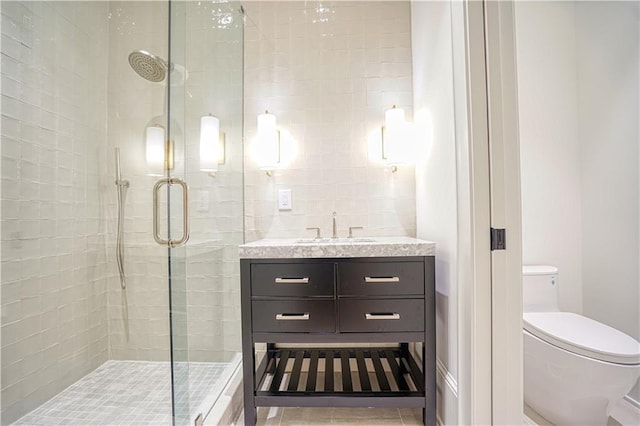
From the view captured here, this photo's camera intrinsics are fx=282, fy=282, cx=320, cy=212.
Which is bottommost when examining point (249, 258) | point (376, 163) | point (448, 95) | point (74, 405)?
point (74, 405)

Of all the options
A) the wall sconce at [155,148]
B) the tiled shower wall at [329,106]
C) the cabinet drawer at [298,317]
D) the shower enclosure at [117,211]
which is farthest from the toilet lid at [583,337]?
the wall sconce at [155,148]

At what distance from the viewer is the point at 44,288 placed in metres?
1.43

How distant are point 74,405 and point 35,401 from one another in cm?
16

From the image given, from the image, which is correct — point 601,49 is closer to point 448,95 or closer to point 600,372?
point 448,95

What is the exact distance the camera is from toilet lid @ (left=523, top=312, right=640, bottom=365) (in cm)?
111

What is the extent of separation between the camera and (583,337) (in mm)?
1261

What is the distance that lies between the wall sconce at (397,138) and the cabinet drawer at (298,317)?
938 mm

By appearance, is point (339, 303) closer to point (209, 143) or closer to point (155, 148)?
point (209, 143)

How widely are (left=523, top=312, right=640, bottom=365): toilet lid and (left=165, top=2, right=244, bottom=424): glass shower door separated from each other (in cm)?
151

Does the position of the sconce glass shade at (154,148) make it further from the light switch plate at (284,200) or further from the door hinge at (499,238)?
the door hinge at (499,238)

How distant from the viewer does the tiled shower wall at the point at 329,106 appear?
1.80 metres

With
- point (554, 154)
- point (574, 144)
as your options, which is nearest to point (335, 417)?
point (554, 154)

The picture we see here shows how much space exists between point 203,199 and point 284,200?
1.79 feet

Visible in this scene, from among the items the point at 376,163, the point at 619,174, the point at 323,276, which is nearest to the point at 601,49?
the point at 619,174
